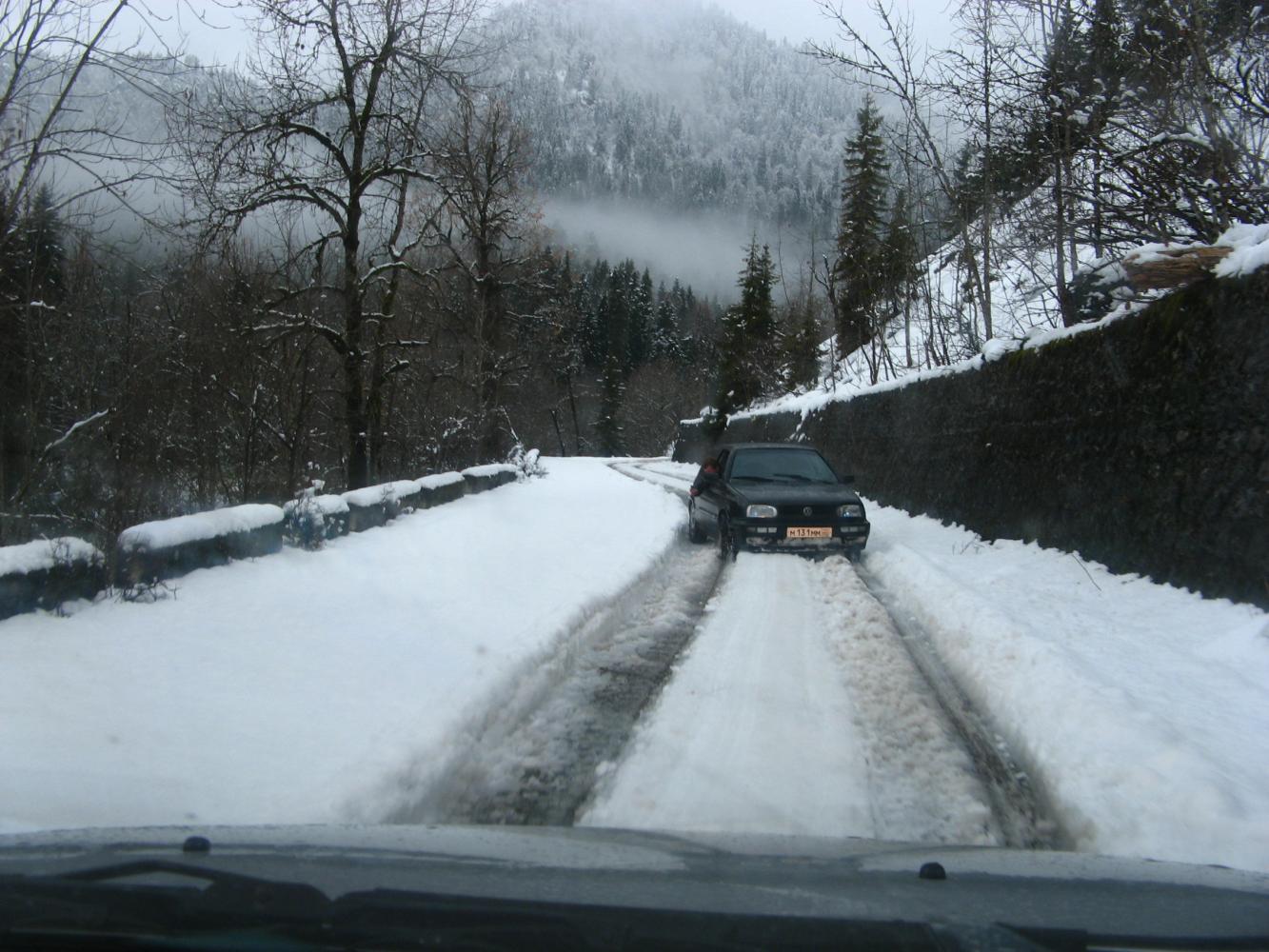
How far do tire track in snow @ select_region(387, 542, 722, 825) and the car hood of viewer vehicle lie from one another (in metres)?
1.03

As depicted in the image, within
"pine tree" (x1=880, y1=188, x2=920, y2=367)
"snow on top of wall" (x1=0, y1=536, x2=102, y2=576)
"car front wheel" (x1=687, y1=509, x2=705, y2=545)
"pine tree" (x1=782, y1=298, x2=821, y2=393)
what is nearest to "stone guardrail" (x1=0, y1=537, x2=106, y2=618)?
"snow on top of wall" (x1=0, y1=536, x2=102, y2=576)

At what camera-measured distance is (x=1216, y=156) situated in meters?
9.17

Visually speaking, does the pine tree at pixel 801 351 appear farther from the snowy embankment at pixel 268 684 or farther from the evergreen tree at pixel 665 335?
the evergreen tree at pixel 665 335

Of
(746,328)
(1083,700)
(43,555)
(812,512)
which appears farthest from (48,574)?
(746,328)

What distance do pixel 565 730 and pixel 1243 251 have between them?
19.7ft

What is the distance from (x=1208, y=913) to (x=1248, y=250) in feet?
20.1

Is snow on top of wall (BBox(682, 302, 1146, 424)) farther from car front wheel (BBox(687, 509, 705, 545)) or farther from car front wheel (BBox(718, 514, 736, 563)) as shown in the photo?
car front wheel (BBox(687, 509, 705, 545))

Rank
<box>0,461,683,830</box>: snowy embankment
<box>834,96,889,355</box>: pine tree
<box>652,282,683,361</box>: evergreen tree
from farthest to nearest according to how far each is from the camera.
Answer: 1. <box>652,282,683,361</box>: evergreen tree
2. <box>834,96,889,355</box>: pine tree
3. <box>0,461,683,830</box>: snowy embankment

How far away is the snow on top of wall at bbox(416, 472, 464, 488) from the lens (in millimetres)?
13902

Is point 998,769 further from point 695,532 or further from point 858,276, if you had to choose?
point 858,276

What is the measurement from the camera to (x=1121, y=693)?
5.04 metres

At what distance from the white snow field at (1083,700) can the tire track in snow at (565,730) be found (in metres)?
0.19

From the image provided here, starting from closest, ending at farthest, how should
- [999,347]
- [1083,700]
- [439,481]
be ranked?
[1083,700] < [999,347] < [439,481]

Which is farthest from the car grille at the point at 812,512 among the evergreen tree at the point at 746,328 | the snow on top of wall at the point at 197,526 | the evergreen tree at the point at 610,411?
the evergreen tree at the point at 610,411
